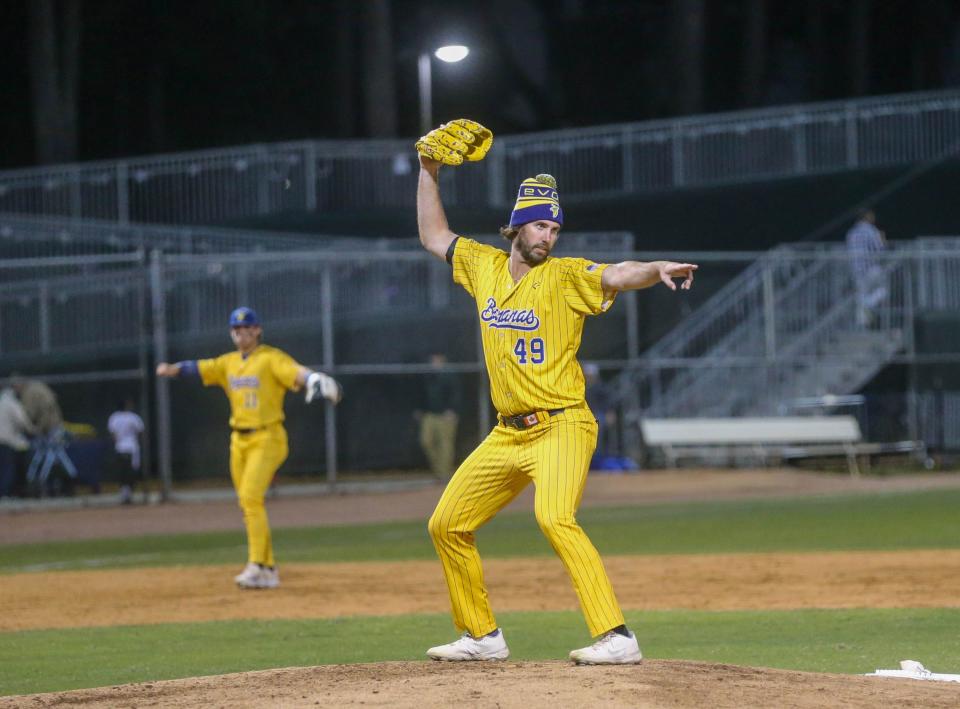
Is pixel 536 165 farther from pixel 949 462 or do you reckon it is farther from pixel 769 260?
pixel 949 462

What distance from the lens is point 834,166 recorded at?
33344 mm

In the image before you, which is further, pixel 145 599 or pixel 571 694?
pixel 145 599

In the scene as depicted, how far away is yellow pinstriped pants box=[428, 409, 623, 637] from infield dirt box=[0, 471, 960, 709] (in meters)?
0.43

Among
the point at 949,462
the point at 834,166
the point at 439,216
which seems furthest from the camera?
the point at 834,166

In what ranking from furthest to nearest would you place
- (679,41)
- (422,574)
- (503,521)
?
(679,41) → (503,521) → (422,574)

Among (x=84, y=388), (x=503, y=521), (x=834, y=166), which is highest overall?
(x=834, y=166)

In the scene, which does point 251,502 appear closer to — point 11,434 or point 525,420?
point 525,420

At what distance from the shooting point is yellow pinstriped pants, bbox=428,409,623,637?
22.9 ft

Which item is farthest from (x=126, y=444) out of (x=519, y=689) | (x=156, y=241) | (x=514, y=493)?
(x=519, y=689)

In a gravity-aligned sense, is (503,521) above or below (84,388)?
below

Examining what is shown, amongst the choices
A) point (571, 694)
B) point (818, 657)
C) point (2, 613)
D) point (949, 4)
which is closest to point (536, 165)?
point (949, 4)

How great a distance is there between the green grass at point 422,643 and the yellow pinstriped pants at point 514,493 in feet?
4.71

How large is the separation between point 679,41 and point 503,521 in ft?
73.7

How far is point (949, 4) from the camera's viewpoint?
47.0 meters
